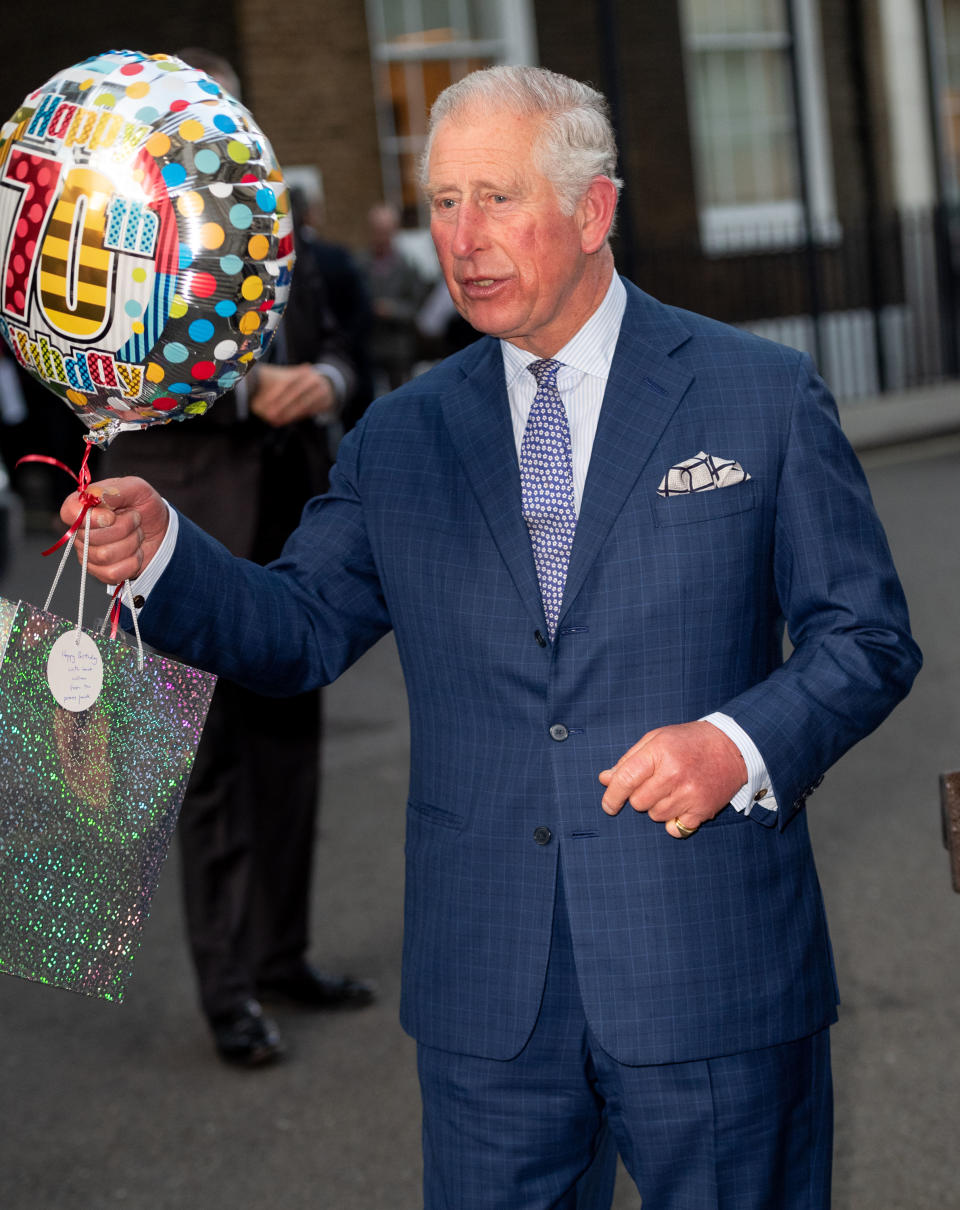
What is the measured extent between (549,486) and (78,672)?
2.18 feet

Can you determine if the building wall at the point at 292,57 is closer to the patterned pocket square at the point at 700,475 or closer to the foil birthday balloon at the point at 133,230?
the foil birthday balloon at the point at 133,230

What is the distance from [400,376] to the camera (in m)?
14.0

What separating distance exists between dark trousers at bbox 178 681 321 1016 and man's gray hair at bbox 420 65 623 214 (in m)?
2.33

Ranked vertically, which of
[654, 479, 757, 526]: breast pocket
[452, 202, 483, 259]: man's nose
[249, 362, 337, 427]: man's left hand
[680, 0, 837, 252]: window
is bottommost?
[654, 479, 757, 526]: breast pocket

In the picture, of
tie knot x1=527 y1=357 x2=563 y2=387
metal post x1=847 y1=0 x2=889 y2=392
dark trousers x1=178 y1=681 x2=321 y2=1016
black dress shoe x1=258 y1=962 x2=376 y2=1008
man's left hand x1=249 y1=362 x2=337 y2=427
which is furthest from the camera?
metal post x1=847 y1=0 x2=889 y2=392

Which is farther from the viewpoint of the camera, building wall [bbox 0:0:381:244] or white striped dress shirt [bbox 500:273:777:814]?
building wall [bbox 0:0:381:244]

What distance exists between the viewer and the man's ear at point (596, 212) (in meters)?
2.22

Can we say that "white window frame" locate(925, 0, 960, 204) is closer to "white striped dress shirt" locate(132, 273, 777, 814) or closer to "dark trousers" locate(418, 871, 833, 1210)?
"white striped dress shirt" locate(132, 273, 777, 814)

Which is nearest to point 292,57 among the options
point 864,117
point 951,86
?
point 864,117

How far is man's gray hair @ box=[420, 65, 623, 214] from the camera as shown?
7.11 feet

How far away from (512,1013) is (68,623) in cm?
76

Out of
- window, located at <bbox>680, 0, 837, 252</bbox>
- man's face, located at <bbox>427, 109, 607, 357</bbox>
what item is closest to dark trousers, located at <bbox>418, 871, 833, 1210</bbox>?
man's face, located at <bbox>427, 109, 607, 357</bbox>

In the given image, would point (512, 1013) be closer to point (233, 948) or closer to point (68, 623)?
point (68, 623)

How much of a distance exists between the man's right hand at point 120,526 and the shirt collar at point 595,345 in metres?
0.55
